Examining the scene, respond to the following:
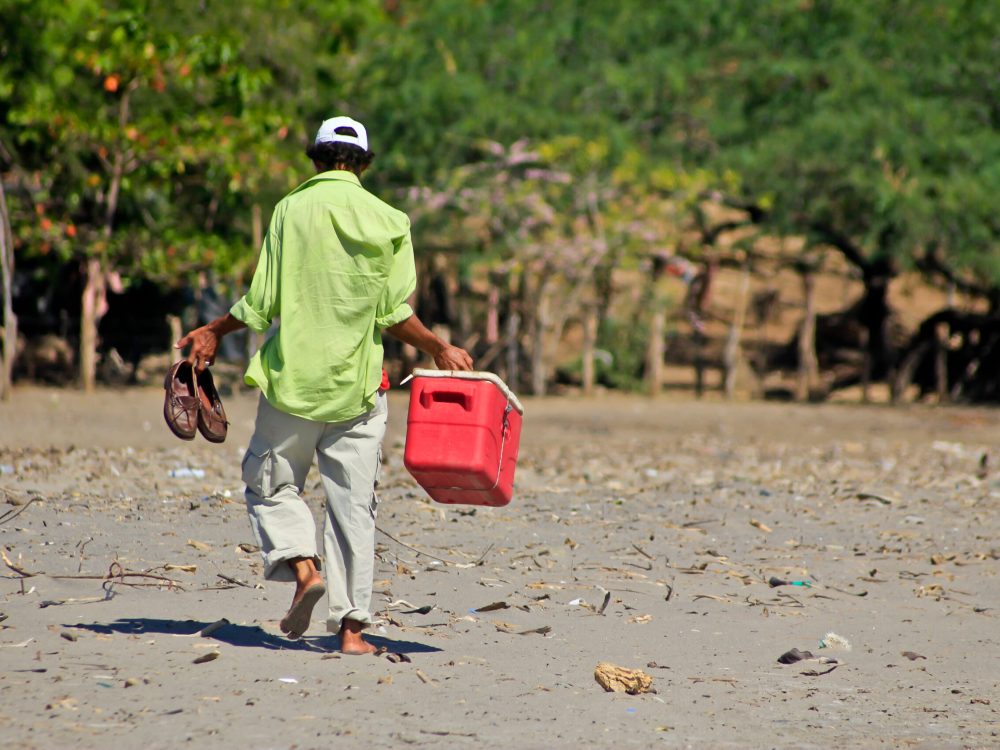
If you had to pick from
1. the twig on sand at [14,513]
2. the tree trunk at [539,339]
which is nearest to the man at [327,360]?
the twig on sand at [14,513]

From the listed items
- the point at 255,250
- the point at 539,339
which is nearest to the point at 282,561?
the point at 255,250

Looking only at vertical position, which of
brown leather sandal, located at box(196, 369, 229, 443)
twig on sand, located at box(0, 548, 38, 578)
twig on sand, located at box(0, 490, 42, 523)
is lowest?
twig on sand, located at box(0, 548, 38, 578)

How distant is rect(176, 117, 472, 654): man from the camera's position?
174 inches

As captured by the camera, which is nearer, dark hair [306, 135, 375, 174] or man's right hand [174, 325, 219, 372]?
man's right hand [174, 325, 219, 372]

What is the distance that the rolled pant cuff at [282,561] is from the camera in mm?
4434

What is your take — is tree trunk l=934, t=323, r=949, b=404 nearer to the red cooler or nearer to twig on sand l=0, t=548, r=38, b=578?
twig on sand l=0, t=548, r=38, b=578

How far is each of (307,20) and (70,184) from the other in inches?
166

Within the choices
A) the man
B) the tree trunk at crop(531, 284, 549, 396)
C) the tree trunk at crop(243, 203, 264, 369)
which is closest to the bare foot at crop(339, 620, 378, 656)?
the man

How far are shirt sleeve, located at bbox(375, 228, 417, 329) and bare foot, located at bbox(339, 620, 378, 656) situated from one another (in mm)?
945

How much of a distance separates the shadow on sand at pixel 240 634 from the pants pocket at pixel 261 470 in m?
0.56

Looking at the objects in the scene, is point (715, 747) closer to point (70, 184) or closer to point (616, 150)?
point (70, 184)

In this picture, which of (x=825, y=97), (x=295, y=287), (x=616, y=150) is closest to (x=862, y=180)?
(x=825, y=97)

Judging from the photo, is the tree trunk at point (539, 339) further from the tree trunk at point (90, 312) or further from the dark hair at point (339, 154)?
the dark hair at point (339, 154)

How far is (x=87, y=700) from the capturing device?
397cm
